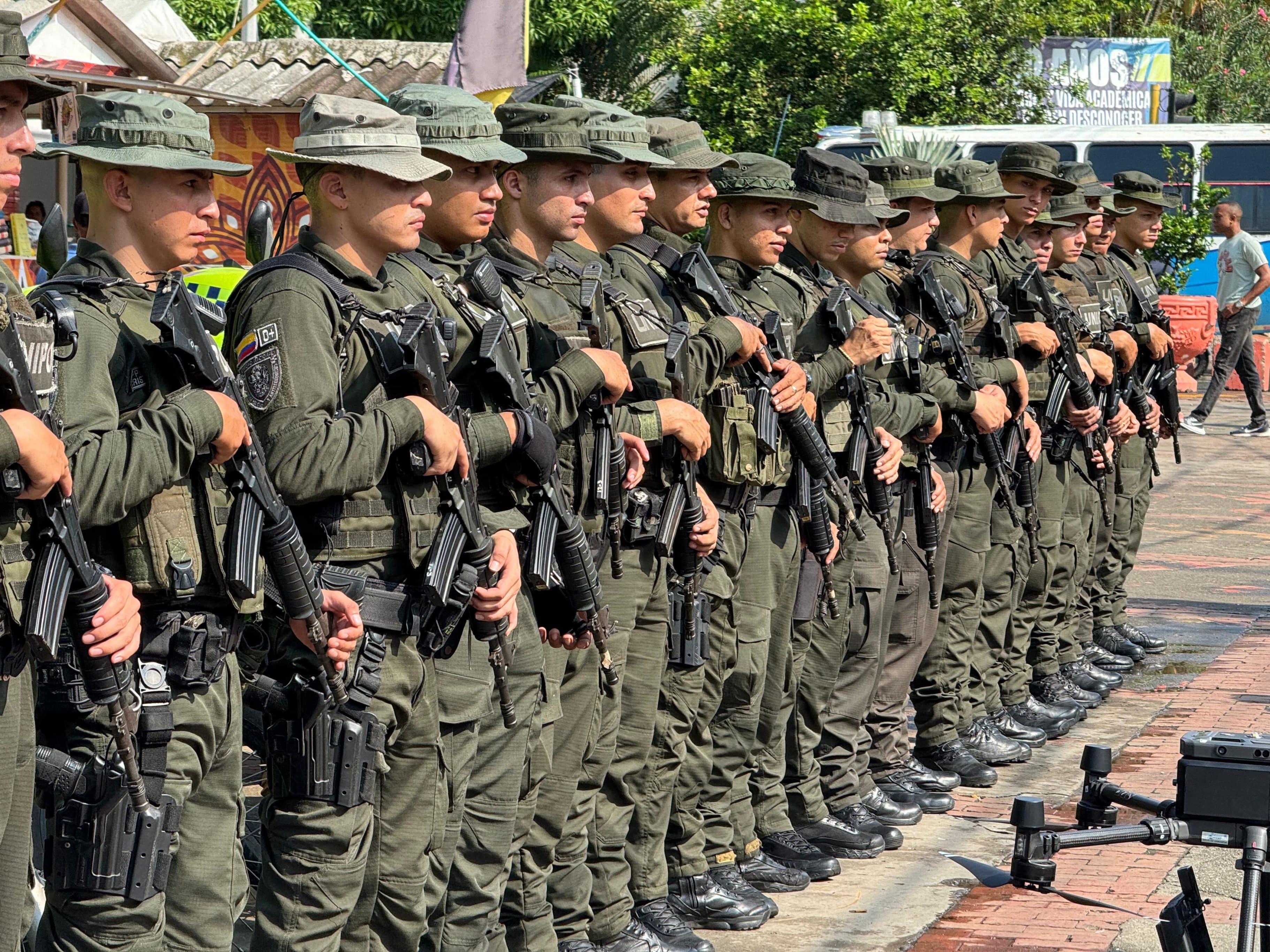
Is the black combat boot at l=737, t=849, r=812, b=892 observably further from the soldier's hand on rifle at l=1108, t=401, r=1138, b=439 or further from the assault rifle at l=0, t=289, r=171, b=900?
the soldier's hand on rifle at l=1108, t=401, r=1138, b=439

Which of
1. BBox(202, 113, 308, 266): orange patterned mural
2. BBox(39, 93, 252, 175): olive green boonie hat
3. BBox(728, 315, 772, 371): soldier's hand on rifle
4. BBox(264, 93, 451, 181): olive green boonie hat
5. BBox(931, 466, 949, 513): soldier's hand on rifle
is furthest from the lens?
BBox(202, 113, 308, 266): orange patterned mural

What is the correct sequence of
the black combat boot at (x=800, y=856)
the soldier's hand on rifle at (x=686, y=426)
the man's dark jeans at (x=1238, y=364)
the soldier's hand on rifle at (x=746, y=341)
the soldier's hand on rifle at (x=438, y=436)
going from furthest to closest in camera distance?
the man's dark jeans at (x=1238, y=364) < the black combat boot at (x=800, y=856) < the soldier's hand on rifle at (x=746, y=341) < the soldier's hand on rifle at (x=686, y=426) < the soldier's hand on rifle at (x=438, y=436)

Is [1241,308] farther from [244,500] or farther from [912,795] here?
[244,500]

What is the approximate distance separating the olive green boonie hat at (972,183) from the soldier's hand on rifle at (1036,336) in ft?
2.03

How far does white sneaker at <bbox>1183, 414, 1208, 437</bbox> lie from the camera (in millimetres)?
18438

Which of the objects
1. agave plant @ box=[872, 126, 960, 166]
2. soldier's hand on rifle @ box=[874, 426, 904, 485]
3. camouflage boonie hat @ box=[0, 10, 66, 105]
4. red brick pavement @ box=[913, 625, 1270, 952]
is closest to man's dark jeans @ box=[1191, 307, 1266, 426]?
agave plant @ box=[872, 126, 960, 166]

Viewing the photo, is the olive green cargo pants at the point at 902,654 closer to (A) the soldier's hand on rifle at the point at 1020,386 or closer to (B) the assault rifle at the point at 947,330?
(B) the assault rifle at the point at 947,330

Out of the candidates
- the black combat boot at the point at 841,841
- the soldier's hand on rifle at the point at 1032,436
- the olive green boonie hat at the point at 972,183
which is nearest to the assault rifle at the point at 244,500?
the black combat boot at the point at 841,841

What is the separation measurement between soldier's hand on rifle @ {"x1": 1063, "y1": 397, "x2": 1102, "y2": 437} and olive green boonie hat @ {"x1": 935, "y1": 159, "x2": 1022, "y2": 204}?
3.99 ft

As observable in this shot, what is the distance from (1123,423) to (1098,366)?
1.89ft

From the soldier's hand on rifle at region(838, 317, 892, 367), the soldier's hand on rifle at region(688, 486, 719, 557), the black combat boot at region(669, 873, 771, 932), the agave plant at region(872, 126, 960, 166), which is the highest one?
the agave plant at region(872, 126, 960, 166)

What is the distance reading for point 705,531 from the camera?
203 inches

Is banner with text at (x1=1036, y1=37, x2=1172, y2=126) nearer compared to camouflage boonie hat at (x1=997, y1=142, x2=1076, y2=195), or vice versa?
camouflage boonie hat at (x1=997, y1=142, x2=1076, y2=195)

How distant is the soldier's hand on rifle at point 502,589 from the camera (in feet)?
13.1
